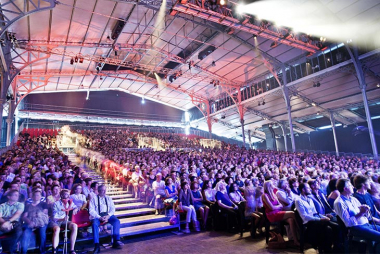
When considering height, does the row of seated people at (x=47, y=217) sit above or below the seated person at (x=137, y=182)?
below

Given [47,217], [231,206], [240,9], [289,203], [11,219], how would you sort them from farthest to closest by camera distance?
[240,9]
[231,206]
[289,203]
[47,217]
[11,219]

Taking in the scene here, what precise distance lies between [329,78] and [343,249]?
17.4m

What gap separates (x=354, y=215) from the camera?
137 inches

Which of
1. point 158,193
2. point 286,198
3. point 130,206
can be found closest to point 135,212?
point 130,206

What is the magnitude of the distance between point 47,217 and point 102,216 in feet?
3.09

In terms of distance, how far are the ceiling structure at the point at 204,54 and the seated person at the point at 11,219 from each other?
22.5 ft

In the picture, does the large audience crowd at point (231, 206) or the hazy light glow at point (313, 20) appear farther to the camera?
the hazy light glow at point (313, 20)

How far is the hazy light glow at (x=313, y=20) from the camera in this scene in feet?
42.8

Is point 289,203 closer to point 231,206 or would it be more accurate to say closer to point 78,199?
point 231,206

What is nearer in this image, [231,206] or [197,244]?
[197,244]

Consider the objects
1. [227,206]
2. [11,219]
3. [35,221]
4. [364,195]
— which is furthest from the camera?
[227,206]

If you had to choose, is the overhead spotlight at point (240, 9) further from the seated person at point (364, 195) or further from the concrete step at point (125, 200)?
the seated person at point (364, 195)

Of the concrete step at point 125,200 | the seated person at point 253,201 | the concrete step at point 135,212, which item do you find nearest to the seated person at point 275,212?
the seated person at point 253,201

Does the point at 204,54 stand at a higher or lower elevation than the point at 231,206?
higher
